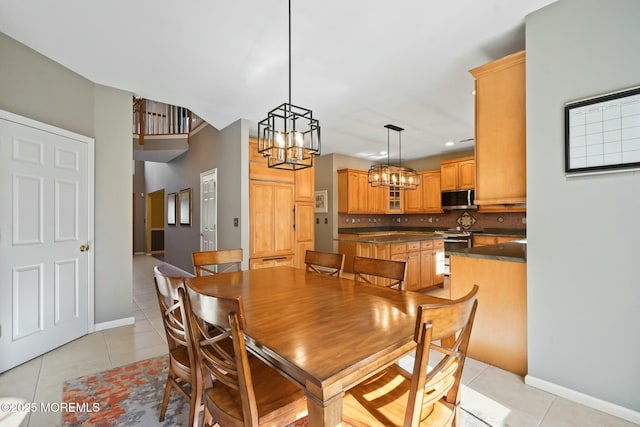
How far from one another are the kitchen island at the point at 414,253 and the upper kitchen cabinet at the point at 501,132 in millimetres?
2070

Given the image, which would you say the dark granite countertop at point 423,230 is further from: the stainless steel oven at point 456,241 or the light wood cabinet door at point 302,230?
the light wood cabinet door at point 302,230

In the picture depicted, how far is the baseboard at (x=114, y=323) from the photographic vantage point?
10.1 feet

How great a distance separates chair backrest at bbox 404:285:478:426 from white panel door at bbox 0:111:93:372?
10.4 feet

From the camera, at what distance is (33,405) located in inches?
72.4

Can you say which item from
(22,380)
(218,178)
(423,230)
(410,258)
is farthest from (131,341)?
(423,230)

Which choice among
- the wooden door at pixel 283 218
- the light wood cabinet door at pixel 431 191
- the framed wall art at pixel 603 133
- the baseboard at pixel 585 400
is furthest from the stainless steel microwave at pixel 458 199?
the baseboard at pixel 585 400

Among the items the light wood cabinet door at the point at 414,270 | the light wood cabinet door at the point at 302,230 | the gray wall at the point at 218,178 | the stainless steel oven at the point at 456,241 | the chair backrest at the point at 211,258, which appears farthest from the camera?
the stainless steel oven at the point at 456,241

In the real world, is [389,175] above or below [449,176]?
below

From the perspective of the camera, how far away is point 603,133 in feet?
5.62

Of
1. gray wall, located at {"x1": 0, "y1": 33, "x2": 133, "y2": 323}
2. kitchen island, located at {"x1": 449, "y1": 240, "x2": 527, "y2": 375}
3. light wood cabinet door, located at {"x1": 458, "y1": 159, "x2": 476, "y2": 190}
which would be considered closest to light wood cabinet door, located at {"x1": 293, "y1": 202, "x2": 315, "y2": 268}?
gray wall, located at {"x1": 0, "y1": 33, "x2": 133, "y2": 323}

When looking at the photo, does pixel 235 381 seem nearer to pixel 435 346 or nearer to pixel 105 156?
pixel 435 346

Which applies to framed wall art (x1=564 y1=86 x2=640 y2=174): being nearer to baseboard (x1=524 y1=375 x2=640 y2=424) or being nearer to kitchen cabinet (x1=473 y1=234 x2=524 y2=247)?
baseboard (x1=524 y1=375 x2=640 y2=424)

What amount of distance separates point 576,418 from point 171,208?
7.65m

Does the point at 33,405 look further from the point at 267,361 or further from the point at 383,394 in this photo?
the point at 383,394
